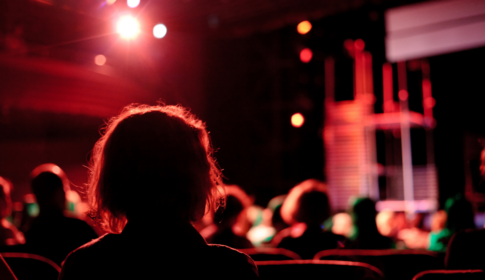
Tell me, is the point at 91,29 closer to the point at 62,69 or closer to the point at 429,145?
the point at 62,69

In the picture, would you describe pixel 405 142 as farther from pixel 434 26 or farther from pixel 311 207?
pixel 311 207

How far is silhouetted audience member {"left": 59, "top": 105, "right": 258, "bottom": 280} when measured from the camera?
895mm

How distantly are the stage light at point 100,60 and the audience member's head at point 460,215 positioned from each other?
5922 mm

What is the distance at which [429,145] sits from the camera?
31.4 feet

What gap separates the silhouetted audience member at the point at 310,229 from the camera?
2.86 meters

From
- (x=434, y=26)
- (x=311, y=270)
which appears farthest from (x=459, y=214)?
(x=434, y=26)

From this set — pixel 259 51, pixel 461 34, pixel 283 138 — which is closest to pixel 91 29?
pixel 259 51

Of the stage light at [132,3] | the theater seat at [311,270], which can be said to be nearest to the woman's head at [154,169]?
the theater seat at [311,270]

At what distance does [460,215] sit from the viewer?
3.01m

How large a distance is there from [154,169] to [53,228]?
197cm

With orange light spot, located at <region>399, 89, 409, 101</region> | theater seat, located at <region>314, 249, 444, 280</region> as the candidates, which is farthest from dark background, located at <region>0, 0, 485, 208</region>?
theater seat, located at <region>314, 249, 444, 280</region>

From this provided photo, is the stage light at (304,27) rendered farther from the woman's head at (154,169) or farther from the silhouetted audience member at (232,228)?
the woman's head at (154,169)

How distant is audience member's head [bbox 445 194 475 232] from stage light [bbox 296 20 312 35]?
203 inches

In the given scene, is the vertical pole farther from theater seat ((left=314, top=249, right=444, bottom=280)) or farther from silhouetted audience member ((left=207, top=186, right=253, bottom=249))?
theater seat ((left=314, top=249, right=444, bottom=280))
